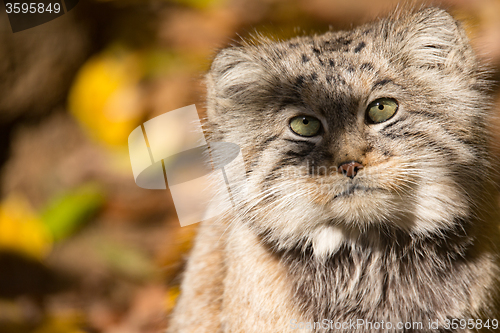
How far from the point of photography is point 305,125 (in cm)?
140

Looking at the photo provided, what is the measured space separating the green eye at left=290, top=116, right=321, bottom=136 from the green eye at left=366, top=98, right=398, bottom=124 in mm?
180

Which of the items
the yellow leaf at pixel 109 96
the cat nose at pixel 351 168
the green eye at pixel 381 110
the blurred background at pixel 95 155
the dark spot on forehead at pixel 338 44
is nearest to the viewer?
the cat nose at pixel 351 168

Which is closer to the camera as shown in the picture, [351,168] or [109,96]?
[351,168]

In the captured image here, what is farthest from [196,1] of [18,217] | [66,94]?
[18,217]

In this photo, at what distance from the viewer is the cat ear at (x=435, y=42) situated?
1.44 metres

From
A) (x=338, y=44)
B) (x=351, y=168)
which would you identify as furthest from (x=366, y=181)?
(x=338, y=44)

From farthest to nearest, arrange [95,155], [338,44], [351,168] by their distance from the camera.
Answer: [95,155], [338,44], [351,168]

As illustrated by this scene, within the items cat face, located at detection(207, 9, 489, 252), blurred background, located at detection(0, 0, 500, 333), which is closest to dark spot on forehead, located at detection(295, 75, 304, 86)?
cat face, located at detection(207, 9, 489, 252)

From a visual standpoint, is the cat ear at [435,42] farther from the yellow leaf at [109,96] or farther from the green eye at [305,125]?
the yellow leaf at [109,96]

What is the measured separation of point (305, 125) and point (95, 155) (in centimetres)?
170

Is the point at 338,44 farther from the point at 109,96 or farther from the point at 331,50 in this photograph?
the point at 109,96

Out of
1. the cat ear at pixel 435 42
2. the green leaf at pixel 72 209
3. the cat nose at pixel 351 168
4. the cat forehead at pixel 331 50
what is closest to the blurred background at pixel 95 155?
the green leaf at pixel 72 209

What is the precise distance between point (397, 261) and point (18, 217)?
6.88 feet

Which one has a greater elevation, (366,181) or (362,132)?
(362,132)
